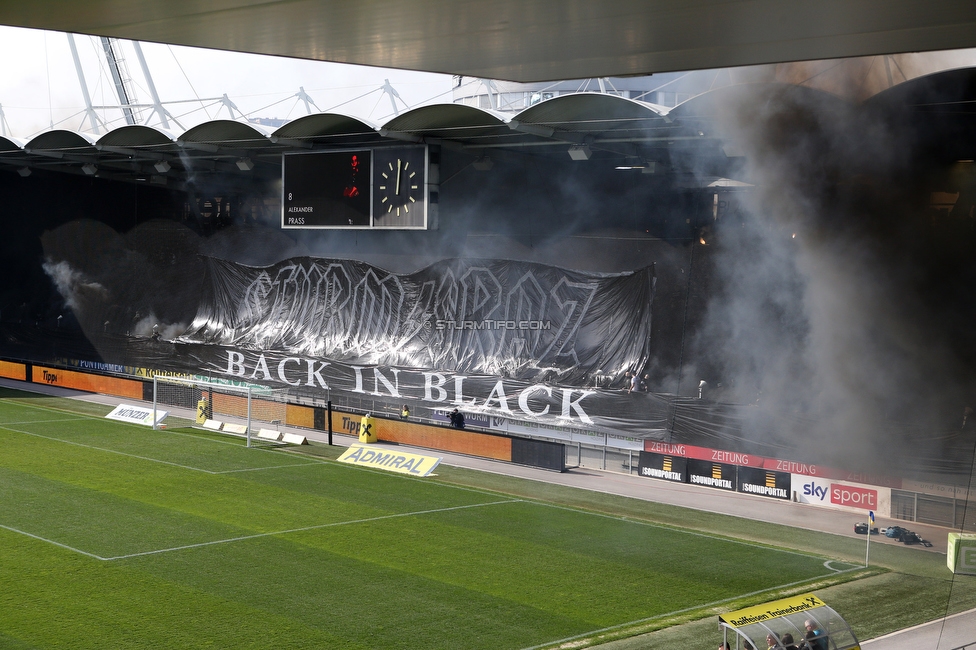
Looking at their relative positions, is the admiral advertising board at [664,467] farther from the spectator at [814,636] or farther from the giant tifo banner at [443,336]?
the spectator at [814,636]

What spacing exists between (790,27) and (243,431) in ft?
84.1

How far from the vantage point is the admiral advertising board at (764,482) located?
2216cm

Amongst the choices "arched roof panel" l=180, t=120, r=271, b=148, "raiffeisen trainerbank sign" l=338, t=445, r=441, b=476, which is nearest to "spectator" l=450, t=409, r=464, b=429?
"raiffeisen trainerbank sign" l=338, t=445, r=441, b=476

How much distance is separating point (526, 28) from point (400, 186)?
24151 mm

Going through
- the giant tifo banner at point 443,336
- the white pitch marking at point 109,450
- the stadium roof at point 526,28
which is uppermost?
the stadium roof at point 526,28

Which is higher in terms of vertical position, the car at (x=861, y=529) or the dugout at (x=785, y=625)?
the dugout at (x=785, y=625)

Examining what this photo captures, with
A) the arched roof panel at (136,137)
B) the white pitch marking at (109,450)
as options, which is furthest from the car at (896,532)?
the arched roof panel at (136,137)

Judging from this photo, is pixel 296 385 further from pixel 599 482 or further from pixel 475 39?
pixel 475 39

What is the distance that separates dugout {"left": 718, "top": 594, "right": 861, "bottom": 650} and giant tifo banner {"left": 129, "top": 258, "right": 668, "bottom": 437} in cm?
1490

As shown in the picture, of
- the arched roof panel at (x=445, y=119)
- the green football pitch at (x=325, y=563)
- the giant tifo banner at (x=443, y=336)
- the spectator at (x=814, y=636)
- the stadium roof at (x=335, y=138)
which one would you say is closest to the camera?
the spectator at (x=814, y=636)

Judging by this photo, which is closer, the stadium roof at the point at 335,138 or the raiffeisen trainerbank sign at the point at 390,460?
the raiffeisen trainerbank sign at the point at 390,460

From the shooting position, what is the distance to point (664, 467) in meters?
24.5

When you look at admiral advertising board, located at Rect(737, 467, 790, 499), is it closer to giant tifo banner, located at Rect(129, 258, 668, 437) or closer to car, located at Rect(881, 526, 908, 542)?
giant tifo banner, located at Rect(129, 258, 668, 437)

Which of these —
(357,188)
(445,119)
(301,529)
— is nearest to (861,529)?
(301,529)
